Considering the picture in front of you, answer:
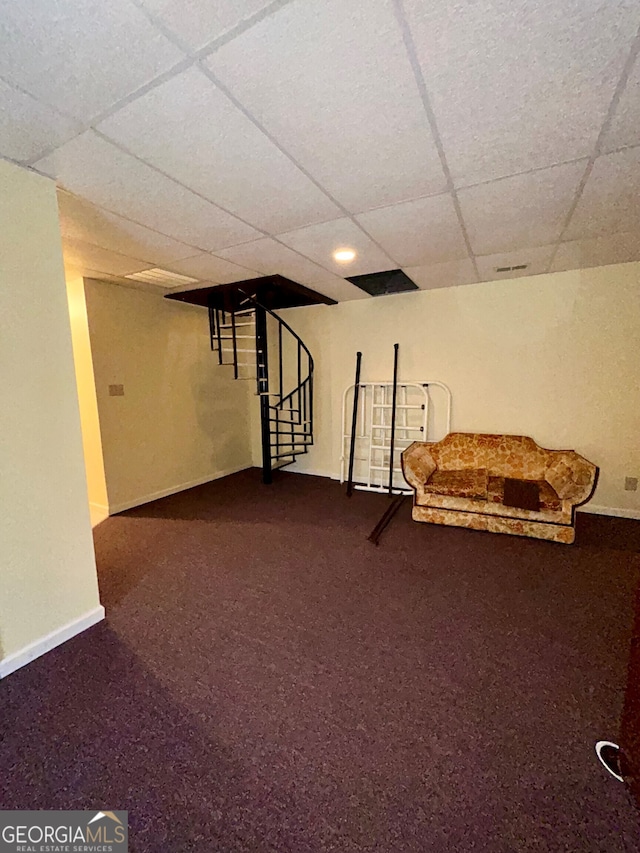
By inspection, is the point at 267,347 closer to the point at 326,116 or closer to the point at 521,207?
the point at 521,207

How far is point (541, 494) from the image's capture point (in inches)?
116

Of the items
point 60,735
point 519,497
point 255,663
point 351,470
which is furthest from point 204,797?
point 351,470

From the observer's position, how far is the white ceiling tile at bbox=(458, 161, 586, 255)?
175 cm

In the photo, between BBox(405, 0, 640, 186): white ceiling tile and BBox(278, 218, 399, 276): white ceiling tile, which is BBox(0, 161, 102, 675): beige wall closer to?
BBox(278, 218, 399, 276): white ceiling tile

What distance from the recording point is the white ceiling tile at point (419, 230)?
202cm

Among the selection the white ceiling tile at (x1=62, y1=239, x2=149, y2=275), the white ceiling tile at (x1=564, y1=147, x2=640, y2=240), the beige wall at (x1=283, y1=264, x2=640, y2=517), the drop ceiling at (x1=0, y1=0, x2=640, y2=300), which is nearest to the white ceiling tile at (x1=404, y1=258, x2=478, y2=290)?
the beige wall at (x1=283, y1=264, x2=640, y2=517)

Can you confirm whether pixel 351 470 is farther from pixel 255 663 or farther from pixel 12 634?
pixel 12 634

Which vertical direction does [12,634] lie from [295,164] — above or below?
below

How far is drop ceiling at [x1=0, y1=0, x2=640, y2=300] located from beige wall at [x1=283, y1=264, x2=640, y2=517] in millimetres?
1080

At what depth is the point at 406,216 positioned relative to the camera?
6.97 ft

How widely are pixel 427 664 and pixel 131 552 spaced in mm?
2407

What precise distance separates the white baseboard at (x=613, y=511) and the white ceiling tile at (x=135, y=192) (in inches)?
160

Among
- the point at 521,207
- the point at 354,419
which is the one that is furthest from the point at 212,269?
the point at 521,207

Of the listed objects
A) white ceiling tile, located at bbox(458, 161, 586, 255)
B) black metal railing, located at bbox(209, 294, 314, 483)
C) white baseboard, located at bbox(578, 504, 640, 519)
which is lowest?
white baseboard, located at bbox(578, 504, 640, 519)
